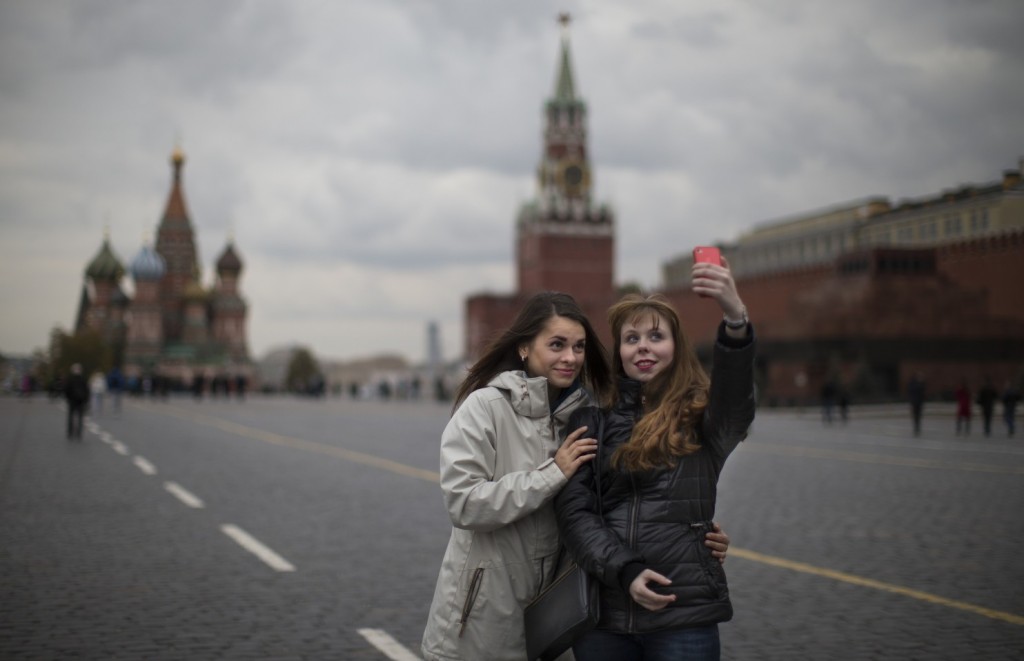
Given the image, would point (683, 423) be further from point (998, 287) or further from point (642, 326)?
point (998, 287)

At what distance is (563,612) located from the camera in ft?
10.6

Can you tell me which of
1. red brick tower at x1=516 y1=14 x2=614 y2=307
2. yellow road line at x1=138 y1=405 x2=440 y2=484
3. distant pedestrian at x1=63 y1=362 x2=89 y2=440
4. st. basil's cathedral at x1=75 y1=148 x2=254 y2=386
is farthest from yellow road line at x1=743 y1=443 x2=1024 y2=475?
st. basil's cathedral at x1=75 y1=148 x2=254 y2=386

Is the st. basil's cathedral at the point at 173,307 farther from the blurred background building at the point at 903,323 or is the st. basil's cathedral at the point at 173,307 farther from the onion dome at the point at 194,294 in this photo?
the blurred background building at the point at 903,323

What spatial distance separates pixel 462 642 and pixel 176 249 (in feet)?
385

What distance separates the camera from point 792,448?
70.4 feet

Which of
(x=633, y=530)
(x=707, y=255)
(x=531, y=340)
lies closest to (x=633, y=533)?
(x=633, y=530)

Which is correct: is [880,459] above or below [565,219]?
below

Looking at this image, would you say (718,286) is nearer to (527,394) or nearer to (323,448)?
(527,394)

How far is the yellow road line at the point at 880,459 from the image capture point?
1641 cm

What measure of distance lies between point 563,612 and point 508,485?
37 cm

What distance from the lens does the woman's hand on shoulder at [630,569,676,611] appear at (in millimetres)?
3125

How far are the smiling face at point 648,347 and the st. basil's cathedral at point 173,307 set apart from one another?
108m

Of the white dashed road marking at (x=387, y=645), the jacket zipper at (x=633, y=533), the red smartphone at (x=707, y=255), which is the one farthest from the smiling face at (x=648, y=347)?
the white dashed road marking at (x=387, y=645)

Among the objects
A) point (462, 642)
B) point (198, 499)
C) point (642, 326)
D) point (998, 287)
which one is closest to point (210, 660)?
point (462, 642)
